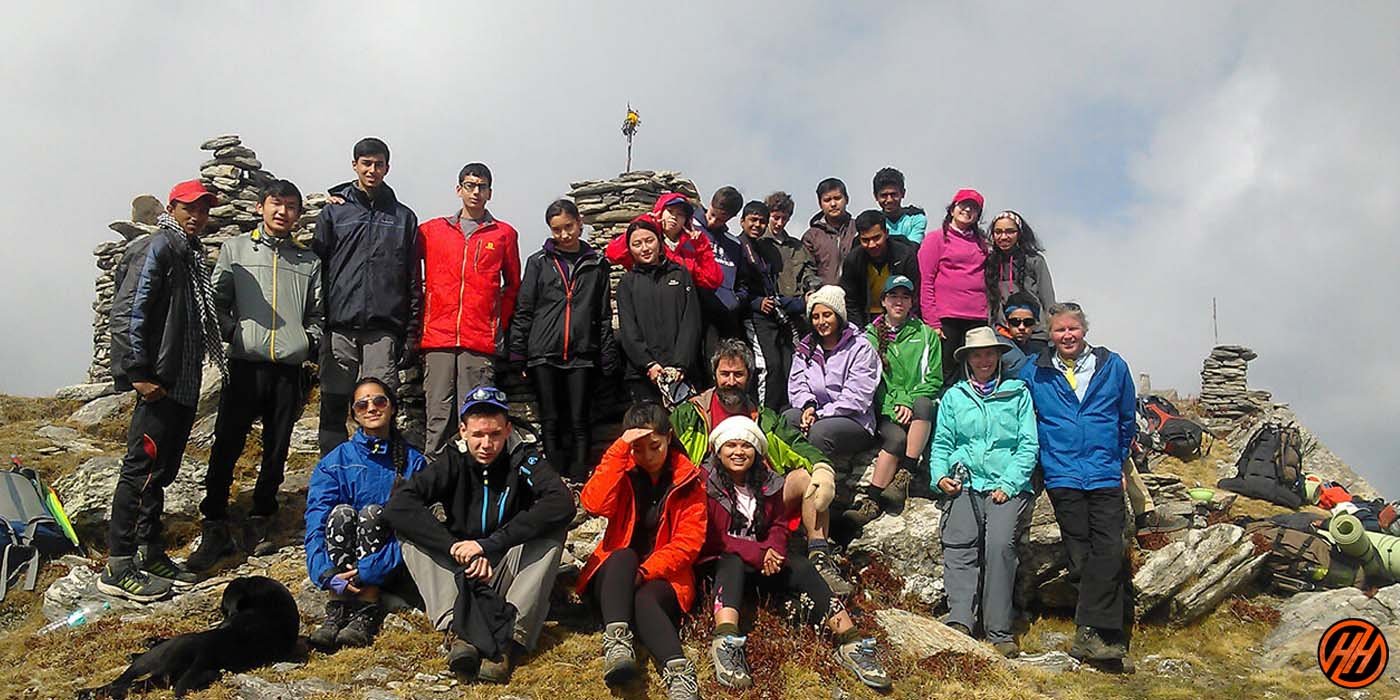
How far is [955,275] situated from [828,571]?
12.1 feet

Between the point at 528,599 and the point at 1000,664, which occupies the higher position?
the point at 528,599

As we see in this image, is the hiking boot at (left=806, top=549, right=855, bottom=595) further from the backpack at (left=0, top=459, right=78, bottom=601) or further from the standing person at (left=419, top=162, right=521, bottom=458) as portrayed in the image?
the backpack at (left=0, top=459, right=78, bottom=601)

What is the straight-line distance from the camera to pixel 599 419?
32.6 ft

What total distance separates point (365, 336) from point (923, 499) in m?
5.63

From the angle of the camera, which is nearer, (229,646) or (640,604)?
(229,646)

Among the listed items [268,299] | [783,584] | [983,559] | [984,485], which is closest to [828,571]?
[783,584]

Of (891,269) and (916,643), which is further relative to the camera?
(891,269)

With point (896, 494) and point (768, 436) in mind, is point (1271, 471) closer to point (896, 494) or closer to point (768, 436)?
point (896, 494)

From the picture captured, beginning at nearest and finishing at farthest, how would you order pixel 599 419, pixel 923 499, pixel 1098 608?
1. pixel 1098 608
2. pixel 923 499
3. pixel 599 419

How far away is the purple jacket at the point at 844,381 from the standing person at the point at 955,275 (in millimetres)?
1171

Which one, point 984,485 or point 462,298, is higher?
point 462,298

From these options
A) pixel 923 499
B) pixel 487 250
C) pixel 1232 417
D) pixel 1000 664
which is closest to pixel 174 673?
pixel 487 250

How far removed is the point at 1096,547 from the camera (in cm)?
729

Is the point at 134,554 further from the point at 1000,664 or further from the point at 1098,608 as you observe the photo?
the point at 1098,608
